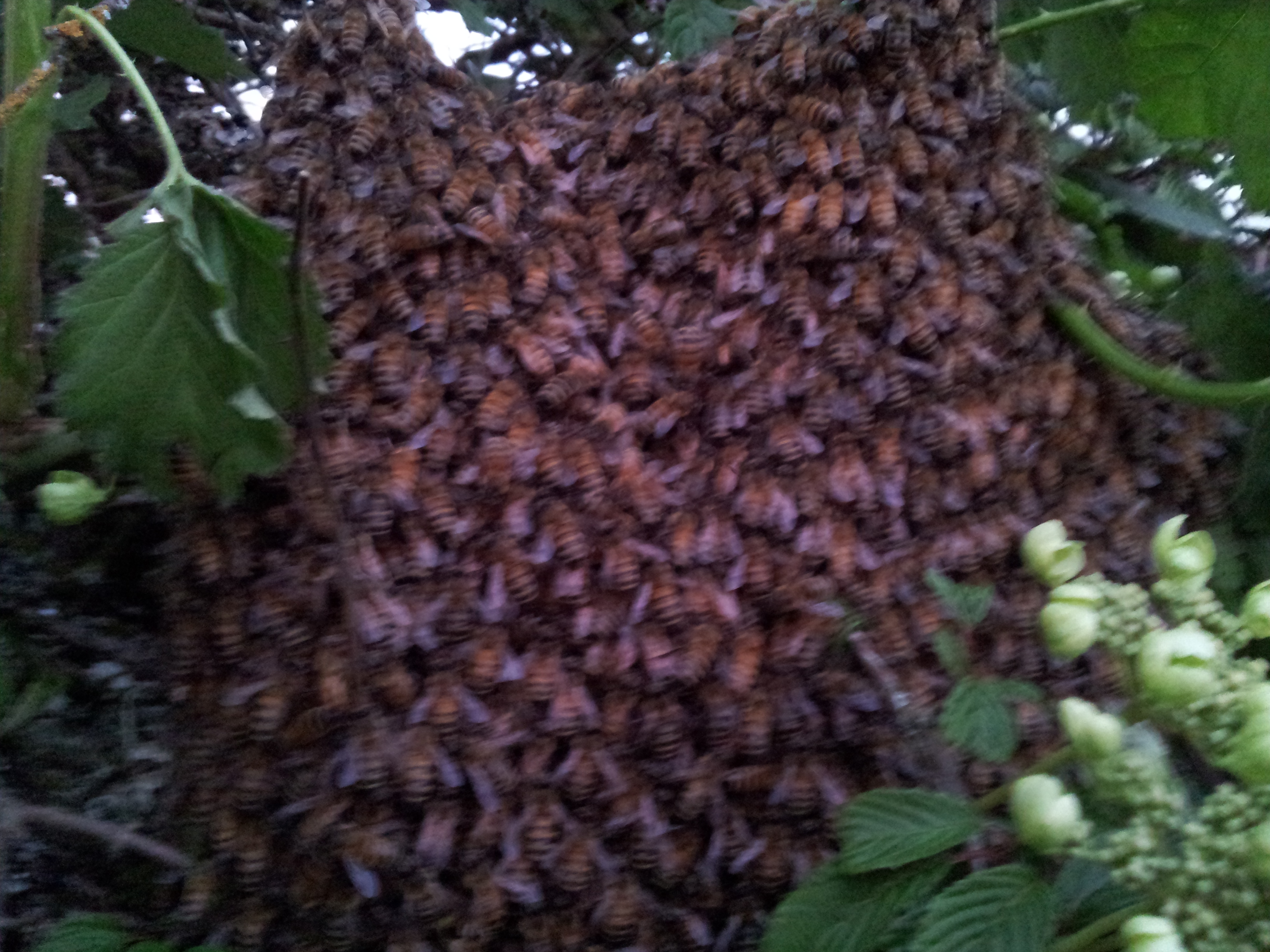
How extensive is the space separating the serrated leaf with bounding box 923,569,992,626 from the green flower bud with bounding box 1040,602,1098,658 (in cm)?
7

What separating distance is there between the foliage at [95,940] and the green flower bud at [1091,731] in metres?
0.53

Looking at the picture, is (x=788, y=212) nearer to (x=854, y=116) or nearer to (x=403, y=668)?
(x=854, y=116)

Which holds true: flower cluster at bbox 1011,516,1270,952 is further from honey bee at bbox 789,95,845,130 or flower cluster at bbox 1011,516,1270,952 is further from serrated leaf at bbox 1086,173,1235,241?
serrated leaf at bbox 1086,173,1235,241

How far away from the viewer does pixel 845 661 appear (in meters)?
0.64

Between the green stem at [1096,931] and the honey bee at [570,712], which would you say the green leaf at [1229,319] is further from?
the honey bee at [570,712]

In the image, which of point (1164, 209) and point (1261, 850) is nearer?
point (1261, 850)

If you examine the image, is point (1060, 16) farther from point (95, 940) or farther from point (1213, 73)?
point (95, 940)

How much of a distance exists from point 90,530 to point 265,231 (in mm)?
296

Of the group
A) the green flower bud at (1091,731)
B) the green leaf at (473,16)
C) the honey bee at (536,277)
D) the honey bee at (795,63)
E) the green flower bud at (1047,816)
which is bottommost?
the green flower bud at (1047,816)

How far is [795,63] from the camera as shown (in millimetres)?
696

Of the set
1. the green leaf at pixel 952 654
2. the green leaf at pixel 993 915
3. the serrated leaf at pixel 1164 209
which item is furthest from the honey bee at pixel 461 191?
the serrated leaf at pixel 1164 209

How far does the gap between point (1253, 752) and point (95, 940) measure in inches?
26.7

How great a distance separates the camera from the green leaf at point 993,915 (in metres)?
0.53

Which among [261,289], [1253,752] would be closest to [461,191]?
[261,289]
